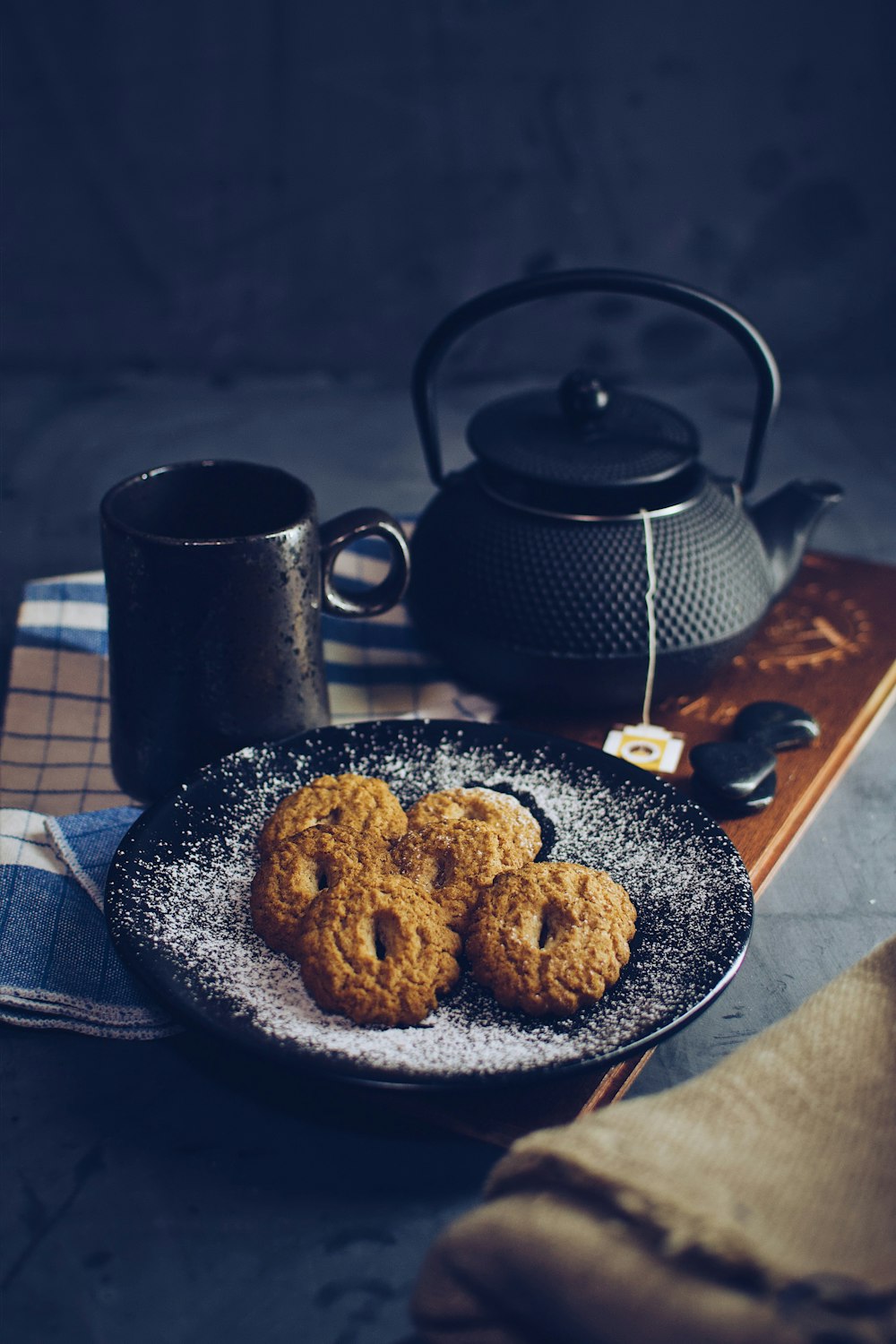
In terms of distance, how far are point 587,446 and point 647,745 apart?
24 centimetres

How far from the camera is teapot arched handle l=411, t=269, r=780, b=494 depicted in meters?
0.95

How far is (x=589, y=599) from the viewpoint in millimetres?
938

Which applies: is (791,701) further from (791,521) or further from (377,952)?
(377,952)

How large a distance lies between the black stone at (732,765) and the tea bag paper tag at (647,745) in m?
0.03

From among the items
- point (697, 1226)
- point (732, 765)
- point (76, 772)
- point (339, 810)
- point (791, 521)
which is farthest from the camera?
point (791, 521)

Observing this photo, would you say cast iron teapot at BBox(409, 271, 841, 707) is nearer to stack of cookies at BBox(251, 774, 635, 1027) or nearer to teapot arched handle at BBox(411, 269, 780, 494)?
teapot arched handle at BBox(411, 269, 780, 494)

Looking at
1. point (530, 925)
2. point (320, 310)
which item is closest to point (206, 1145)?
point (530, 925)

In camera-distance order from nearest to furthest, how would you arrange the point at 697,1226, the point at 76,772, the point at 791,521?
the point at 697,1226
the point at 76,772
the point at 791,521

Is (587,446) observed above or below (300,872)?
above

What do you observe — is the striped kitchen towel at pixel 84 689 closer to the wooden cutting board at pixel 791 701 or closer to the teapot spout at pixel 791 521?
the wooden cutting board at pixel 791 701

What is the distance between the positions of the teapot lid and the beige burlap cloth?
0.50 m

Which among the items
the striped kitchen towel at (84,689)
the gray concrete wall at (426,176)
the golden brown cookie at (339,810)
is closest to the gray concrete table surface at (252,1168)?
the golden brown cookie at (339,810)

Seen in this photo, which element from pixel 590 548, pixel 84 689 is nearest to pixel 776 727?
pixel 590 548

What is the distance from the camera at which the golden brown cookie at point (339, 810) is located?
752mm
